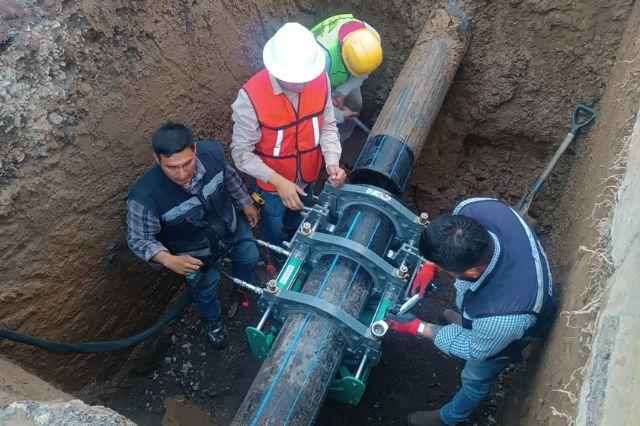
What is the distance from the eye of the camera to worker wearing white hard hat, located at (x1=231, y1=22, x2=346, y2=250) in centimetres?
279

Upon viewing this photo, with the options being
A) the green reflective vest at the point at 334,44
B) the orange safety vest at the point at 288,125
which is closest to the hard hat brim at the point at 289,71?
the orange safety vest at the point at 288,125

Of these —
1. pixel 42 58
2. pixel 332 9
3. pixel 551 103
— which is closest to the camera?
pixel 42 58

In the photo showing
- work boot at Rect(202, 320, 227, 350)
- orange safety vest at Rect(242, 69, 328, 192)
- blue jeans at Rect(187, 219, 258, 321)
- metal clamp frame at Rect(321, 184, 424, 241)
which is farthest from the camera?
work boot at Rect(202, 320, 227, 350)

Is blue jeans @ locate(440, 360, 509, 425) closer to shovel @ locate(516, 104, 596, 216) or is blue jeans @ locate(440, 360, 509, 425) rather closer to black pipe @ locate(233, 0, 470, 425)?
black pipe @ locate(233, 0, 470, 425)

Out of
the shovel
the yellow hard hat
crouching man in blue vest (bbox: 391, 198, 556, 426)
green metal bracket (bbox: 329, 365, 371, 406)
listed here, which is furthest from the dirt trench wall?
the shovel

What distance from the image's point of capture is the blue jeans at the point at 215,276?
326 cm

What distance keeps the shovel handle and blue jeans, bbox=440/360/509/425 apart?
202 cm

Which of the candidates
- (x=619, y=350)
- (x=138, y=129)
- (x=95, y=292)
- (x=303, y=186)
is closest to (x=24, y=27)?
(x=138, y=129)

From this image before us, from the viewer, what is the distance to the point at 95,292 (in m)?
3.00

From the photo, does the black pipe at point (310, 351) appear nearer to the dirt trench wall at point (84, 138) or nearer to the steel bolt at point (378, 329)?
the steel bolt at point (378, 329)

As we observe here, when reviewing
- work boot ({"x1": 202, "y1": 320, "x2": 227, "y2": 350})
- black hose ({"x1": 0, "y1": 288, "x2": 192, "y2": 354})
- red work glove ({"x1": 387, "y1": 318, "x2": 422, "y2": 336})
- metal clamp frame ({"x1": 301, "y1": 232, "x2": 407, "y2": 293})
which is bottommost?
black hose ({"x1": 0, "y1": 288, "x2": 192, "y2": 354})

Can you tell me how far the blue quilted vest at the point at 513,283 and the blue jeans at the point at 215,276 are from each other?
168 cm

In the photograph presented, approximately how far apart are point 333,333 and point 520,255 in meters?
0.99

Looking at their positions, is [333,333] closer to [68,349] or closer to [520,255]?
[520,255]
